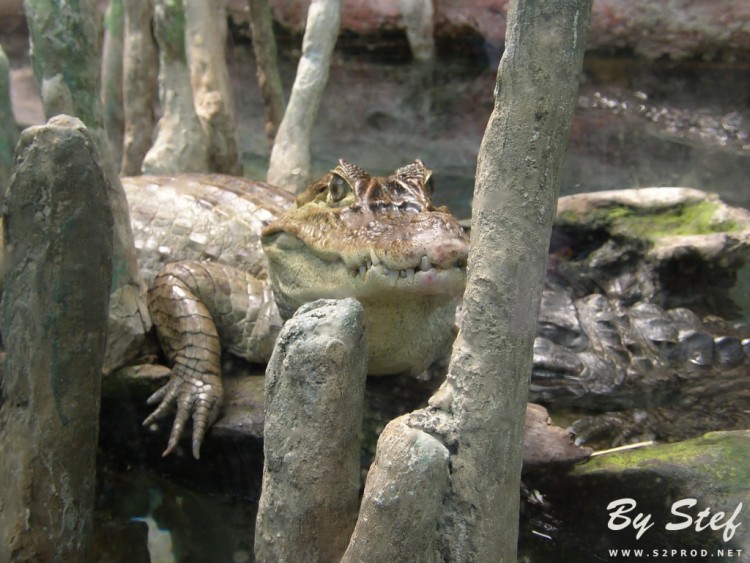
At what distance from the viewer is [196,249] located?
4250 millimetres

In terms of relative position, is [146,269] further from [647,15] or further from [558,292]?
[647,15]

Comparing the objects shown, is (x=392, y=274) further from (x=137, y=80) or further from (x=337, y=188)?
(x=137, y=80)

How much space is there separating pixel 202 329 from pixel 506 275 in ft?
6.29

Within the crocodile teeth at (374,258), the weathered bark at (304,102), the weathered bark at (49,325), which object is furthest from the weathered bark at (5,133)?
the weathered bark at (304,102)

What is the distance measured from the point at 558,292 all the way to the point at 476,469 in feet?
10.3

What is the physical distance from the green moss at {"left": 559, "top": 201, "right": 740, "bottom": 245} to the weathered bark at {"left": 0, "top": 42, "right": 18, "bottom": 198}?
3.42 m

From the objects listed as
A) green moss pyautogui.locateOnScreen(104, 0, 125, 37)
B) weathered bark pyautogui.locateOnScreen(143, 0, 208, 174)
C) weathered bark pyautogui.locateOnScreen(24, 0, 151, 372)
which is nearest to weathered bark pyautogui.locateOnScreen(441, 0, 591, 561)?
weathered bark pyautogui.locateOnScreen(24, 0, 151, 372)

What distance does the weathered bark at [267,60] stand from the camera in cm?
626

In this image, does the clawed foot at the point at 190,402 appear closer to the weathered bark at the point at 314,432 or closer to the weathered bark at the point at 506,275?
the weathered bark at the point at 314,432

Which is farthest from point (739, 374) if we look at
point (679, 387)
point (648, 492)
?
point (648, 492)

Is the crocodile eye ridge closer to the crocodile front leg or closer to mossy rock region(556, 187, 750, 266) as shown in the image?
the crocodile front leg

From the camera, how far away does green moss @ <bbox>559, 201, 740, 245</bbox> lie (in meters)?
5.22

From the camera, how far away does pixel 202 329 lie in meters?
3.45

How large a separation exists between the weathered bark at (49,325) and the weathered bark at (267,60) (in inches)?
161
